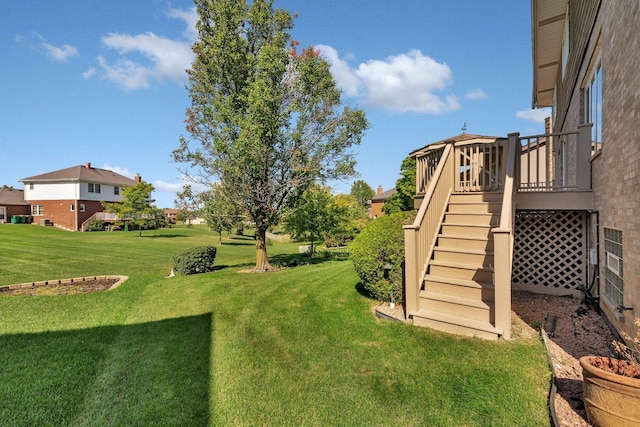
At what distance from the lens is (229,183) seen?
36.9 ft

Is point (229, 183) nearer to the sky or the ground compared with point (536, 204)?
nearer to the sky

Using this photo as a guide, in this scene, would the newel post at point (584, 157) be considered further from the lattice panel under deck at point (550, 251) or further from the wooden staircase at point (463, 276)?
the wooden staircase at point (463, 276)

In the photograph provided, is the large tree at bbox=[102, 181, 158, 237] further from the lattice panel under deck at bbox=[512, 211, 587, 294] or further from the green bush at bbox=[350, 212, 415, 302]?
the lattice panel under deck at bbox=[512, 211, 587, 294]

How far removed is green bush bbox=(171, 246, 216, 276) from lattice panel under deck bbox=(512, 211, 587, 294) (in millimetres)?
9517

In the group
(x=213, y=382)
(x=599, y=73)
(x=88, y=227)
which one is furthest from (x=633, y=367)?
(x=88, y=227)

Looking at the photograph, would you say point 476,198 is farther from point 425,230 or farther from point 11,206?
point 11,206

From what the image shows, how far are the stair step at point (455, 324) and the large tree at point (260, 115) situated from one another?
730 cm

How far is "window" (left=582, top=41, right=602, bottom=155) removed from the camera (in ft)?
18.1

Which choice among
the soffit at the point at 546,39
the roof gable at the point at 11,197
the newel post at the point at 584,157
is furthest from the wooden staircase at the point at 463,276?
the roof gable at the point at 11,197

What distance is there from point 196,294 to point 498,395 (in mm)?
6505

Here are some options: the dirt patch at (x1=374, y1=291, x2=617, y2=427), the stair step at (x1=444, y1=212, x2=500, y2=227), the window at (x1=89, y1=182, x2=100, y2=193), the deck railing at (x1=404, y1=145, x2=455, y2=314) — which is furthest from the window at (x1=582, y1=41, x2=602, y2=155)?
the window at (x1=89, y1=182, x2=100, y2=193)

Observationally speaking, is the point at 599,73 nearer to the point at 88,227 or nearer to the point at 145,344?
the point at 145,344

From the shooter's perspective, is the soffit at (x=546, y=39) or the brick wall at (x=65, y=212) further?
the brick wall at (x=65, y=212)

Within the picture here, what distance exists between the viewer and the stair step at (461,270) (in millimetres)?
5324
